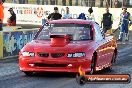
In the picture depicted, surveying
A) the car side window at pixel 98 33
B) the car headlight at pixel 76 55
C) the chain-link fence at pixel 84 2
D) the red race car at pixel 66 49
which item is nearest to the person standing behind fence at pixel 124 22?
the chain-link fence at pixel 84 2

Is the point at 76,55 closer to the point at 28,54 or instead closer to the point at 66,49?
the point at 66,49

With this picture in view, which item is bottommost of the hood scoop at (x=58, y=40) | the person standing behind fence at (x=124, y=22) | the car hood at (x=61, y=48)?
the person standing behind fence at (x=124, y=22)

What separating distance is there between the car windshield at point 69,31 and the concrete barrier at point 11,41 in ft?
13.9

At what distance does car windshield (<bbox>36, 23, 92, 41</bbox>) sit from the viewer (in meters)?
11.3

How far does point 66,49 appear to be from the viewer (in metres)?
10.2

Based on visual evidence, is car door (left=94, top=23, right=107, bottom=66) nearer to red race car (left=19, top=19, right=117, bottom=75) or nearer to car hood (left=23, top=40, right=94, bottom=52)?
red race car (left=19, top=19, right=117, bottom=75)

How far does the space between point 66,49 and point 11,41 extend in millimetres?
6216

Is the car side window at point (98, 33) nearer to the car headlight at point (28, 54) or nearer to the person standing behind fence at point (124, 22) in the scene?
the car headlight at point (28, 54)

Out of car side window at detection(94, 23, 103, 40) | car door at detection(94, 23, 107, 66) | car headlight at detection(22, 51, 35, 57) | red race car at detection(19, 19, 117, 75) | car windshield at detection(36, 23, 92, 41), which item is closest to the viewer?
red race car at detection(19, 19, 117, 75)

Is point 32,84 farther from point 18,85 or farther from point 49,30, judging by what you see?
point 49,30

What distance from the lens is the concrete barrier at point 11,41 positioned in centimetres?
1566

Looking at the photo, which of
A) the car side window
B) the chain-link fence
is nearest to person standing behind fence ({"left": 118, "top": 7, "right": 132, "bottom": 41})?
the chain-link fence

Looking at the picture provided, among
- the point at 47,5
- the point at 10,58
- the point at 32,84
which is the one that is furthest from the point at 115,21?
the point at 32,84

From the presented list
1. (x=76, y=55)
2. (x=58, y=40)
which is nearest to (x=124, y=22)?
(x=58, y=40)
